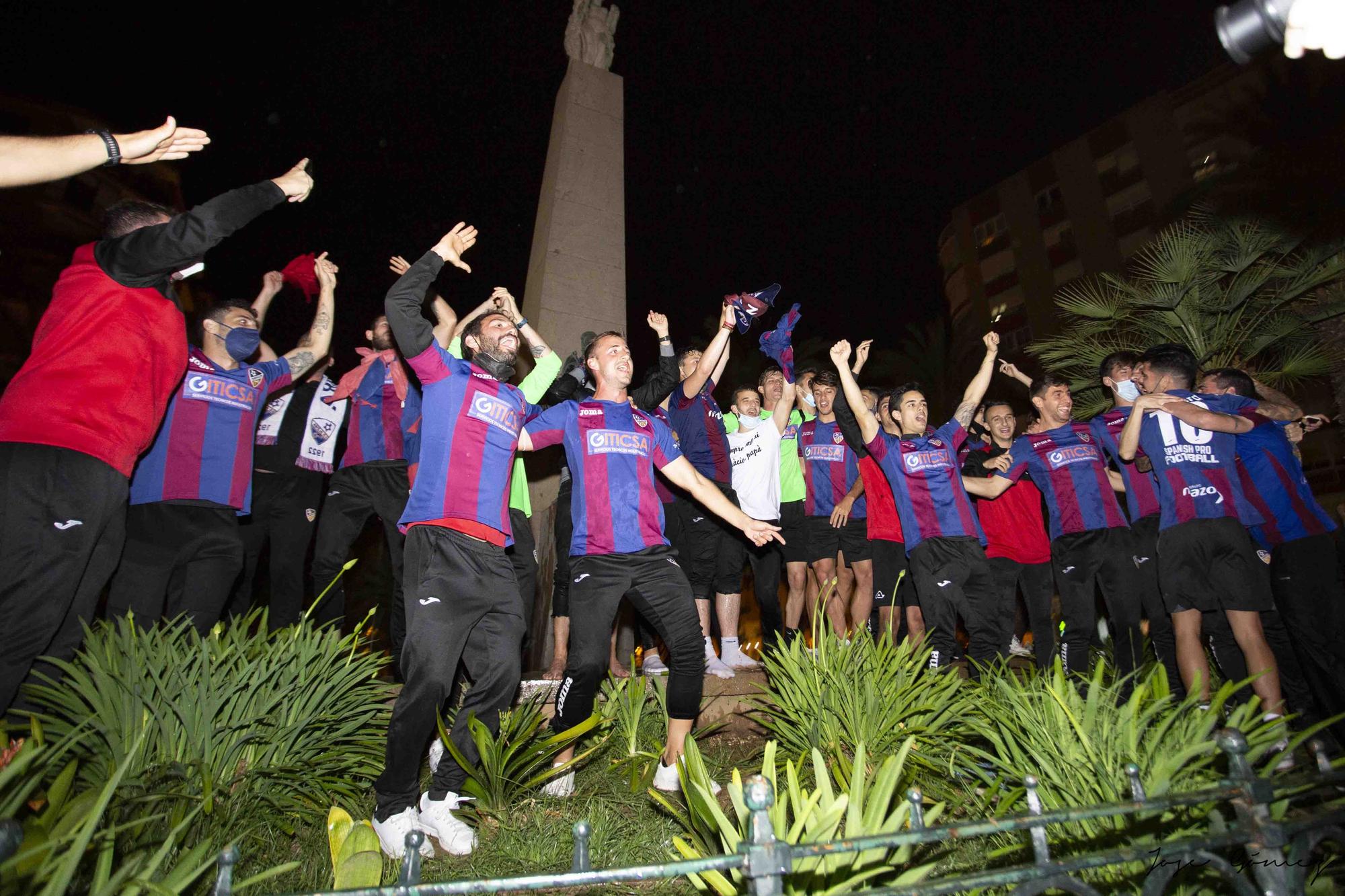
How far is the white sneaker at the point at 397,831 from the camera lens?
2723 millimetres

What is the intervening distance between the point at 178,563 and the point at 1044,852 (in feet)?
13.1

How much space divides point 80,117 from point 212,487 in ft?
142

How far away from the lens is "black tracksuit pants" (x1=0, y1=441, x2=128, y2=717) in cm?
234

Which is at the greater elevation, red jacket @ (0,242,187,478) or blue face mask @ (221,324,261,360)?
blue face mask @ (221,324,261,360)

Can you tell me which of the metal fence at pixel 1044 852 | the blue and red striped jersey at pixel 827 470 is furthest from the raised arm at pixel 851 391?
the metal fence at pixel 1044 852

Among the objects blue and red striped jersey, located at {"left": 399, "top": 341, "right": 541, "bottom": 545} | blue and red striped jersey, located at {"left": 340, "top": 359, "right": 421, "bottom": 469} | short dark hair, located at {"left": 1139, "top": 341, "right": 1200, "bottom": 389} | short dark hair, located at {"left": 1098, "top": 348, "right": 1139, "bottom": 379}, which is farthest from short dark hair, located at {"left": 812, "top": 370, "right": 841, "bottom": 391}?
blue and red striped jersey, located at {"left": 399, "top": 341, "right": 541, "bottom": 545}

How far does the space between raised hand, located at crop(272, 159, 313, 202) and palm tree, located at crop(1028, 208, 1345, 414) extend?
8827 millimetres

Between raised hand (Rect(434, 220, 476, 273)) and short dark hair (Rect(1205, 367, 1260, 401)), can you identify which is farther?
short dark hair (Rect(1205, 367, 1260, 401))

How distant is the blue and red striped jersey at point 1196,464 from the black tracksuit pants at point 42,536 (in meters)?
5.57

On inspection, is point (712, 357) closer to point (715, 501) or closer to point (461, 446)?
point (715, 501)

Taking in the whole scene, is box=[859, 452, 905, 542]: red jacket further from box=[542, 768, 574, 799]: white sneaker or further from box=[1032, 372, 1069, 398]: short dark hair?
box=[542, 768, 574, 799]: white sneaker

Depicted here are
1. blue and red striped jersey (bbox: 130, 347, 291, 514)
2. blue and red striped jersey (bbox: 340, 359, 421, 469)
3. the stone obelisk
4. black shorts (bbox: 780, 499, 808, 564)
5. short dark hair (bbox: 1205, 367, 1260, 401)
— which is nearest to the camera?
blue and red striped jersey (bbox: 130, 347, 291, 514)

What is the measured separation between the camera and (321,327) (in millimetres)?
5160

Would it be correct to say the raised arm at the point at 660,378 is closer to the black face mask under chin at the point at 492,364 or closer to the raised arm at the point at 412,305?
the black face mask under chin at the point at 492,364
